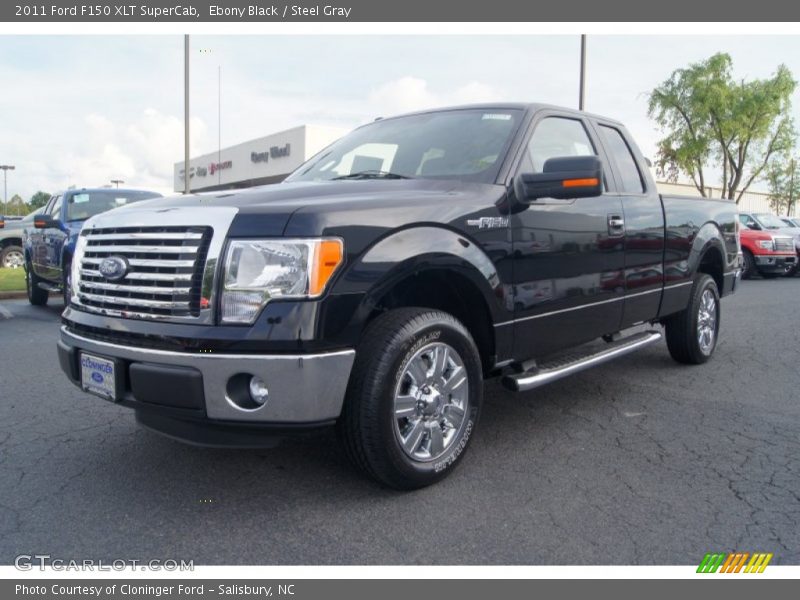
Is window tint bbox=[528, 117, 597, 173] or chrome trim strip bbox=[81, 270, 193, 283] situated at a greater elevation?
window tint bbox=[528, 117, 597, 173]

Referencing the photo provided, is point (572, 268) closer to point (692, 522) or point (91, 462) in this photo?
point (692, 522)

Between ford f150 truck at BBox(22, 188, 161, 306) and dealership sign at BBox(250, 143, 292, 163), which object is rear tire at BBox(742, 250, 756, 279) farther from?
dealership sign at BBox(250, 143, 292, 163)

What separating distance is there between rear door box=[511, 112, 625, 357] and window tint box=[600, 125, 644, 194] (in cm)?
22

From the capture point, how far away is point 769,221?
1816 centimetres

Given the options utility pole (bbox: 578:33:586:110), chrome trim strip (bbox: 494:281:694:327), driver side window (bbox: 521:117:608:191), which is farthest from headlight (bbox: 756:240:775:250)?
driver side window (bbox: 521:117:608:191)

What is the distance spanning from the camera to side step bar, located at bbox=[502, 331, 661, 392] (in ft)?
12.3

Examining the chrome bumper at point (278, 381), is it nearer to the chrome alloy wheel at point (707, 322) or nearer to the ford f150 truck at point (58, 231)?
the chrome alloy wheel at point (707, 322)

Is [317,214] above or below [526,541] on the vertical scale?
above

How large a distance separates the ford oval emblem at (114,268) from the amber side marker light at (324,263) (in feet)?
3.03

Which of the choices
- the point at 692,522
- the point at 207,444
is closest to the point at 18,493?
Answer: the point at 207,444

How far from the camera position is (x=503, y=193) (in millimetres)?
3699

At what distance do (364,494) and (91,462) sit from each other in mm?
1503
